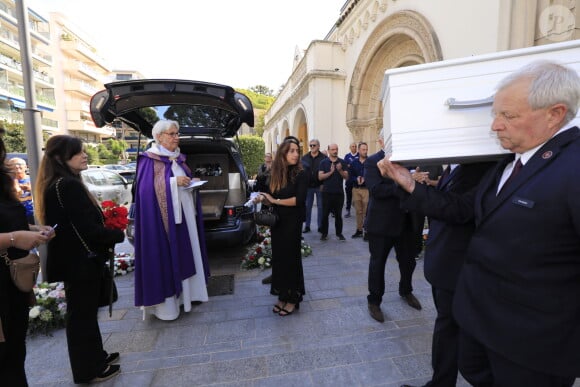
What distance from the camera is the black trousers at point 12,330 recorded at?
1.69 m

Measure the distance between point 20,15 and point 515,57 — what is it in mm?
5049

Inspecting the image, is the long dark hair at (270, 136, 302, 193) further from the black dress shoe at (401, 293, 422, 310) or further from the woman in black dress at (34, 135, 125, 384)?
the black dress shoe at (401, 293, 422, 310)

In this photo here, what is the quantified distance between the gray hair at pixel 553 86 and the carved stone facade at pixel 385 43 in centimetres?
48

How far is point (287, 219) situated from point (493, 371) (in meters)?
2.26

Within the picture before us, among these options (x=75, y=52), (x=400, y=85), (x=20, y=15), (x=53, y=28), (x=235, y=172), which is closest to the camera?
(x=400, y=85)

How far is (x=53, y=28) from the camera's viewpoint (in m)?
38.5

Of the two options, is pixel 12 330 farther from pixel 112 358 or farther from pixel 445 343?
pixel 445 343

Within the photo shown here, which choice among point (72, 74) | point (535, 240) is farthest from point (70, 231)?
point (72, 74)

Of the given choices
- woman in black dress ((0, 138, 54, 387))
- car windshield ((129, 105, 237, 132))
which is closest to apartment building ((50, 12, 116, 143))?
car windshield ((129, 105, 237, 132))

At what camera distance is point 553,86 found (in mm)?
1169

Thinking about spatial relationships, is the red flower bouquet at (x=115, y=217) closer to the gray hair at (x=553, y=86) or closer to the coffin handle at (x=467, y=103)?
the coffin handle at (x=467, y=103)

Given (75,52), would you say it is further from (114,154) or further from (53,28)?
(114,154)

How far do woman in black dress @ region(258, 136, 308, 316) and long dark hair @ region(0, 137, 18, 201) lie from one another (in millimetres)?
2002

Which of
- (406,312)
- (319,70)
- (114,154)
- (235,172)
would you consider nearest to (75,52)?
(114,154)
